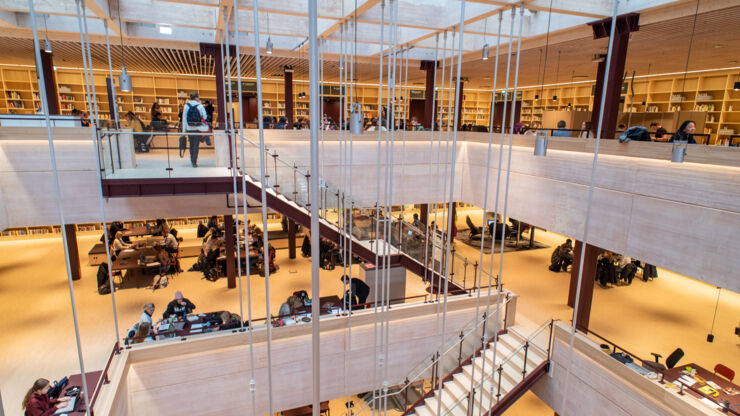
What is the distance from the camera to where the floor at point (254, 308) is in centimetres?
725

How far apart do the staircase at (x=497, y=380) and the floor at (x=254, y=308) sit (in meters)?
1.54

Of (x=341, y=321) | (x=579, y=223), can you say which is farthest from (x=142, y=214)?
(x=579, y=223)

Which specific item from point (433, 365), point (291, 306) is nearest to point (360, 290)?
point (291, 306)

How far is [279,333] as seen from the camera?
6.95 meters

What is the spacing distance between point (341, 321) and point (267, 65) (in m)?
8.00

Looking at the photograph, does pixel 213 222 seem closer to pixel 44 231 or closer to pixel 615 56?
pixel 44 231

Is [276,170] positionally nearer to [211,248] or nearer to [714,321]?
[211,248]

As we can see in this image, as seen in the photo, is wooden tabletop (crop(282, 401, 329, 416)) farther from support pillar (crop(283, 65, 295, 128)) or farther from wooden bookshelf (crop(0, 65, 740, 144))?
support pillar (crop(283, 65, 295, 128))

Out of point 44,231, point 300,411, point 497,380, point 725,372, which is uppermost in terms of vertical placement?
point 725,372

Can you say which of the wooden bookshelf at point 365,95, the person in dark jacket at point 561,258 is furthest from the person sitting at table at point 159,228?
the person in dark jacket at point 561,258

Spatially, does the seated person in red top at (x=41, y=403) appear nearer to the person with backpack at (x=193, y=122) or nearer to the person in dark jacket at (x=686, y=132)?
the person with backpack at (x=193, y=122)

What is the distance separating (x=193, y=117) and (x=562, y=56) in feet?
27.3

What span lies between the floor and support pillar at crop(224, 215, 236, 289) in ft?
0.86

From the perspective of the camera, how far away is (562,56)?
9547 mm
